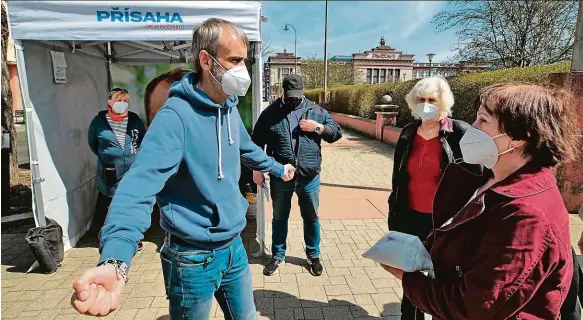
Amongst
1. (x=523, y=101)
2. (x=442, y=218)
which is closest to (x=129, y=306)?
(x=442, y=218)

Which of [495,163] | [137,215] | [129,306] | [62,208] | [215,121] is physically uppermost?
[215,121]

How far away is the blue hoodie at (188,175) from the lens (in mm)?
1280

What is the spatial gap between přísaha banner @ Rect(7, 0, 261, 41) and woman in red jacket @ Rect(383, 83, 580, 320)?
2.60m

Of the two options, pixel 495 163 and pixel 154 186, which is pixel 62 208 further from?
pixel 495 163

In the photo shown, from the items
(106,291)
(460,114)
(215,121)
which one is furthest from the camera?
(460,114)

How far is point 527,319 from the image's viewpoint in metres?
1.15

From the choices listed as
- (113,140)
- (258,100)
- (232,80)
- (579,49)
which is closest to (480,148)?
(232,80)

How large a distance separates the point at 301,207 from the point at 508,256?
2.46m

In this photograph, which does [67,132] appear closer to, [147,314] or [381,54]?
[147,314]

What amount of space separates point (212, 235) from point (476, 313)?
1030 millimetres

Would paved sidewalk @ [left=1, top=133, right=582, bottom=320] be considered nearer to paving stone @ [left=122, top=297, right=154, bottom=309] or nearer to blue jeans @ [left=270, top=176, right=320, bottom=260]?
paving stone @ [left=122, top=297, right=154, bottom=309]

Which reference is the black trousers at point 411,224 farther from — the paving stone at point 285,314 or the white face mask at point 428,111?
the paving stone at point 285,314

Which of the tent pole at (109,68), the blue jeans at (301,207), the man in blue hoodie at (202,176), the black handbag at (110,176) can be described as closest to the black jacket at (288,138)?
the blue jeans at (301,207)

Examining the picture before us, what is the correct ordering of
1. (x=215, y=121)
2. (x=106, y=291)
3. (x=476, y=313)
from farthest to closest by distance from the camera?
(x=215, y=121) < (x=476, y=313) < (x=106, y=291)
